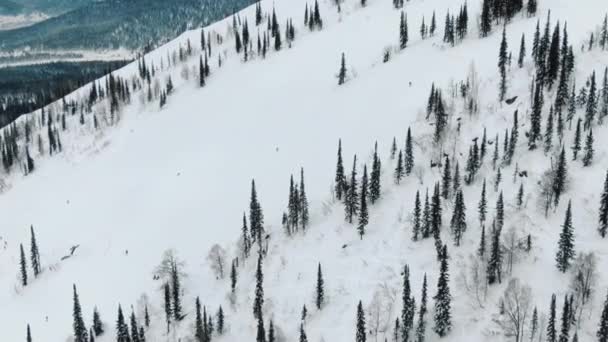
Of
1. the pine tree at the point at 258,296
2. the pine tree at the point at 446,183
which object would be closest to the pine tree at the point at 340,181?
the pine tree at the point at 446,183

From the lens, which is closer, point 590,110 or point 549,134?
point 549,134

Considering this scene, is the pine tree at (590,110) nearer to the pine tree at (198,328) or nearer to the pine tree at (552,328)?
the pine tree at (552,328)

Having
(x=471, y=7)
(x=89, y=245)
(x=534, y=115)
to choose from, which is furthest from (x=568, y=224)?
(x=471, y=7)

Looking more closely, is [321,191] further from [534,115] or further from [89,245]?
[89,245]

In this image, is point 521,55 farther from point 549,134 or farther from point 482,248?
point 482,248

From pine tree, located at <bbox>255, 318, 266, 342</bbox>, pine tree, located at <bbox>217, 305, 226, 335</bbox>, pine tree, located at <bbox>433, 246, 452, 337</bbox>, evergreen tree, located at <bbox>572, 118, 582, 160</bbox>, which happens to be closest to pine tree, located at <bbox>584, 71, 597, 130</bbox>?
evergreen tree, located at <bbox>572, 118, 582, 160</bbox>

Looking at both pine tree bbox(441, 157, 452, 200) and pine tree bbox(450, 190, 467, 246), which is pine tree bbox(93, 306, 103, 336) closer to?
pine tree bbox(450, 190, 467, 246)

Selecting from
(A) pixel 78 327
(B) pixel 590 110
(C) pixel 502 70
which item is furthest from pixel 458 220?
(A) pixel 78 327
